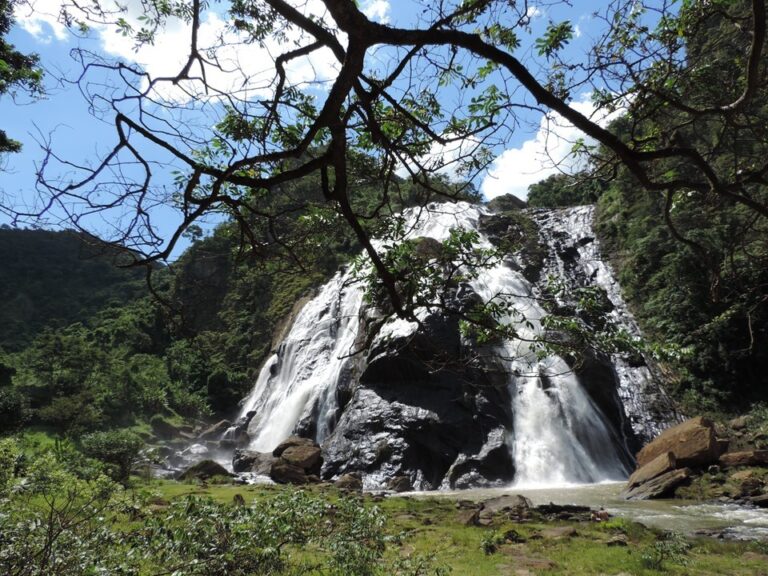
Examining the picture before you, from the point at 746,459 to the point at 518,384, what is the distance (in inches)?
277

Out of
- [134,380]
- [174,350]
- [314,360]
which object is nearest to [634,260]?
[314,360]

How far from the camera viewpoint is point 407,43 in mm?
3002

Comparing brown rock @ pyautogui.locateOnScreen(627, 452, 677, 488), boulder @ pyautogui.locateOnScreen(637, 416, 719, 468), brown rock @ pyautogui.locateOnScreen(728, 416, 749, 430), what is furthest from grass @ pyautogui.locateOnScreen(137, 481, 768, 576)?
brown rock @ pyautogui.locateOnScreen(728, 416, 749, 430)

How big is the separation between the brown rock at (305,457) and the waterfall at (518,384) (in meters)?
1.88

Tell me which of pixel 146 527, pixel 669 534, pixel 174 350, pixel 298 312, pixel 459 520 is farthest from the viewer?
pixel 174 350

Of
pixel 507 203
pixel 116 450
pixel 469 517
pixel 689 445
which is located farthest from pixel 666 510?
pixel 507 203

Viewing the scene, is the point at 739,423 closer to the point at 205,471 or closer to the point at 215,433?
the point at 205,471

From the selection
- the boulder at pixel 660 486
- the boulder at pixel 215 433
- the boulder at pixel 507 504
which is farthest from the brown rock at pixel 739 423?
the boulder at pixel 215 433

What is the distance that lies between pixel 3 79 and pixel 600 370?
18251 mm

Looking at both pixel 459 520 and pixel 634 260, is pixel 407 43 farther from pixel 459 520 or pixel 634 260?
pixel 634 260

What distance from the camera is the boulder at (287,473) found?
15.6 metres

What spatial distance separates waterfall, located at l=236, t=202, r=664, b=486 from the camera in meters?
15.8

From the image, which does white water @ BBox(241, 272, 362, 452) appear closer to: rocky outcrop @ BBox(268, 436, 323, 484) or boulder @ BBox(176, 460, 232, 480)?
rocky outcrop @ BBox(268, 436, 323, 484)

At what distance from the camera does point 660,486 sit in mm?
11891
